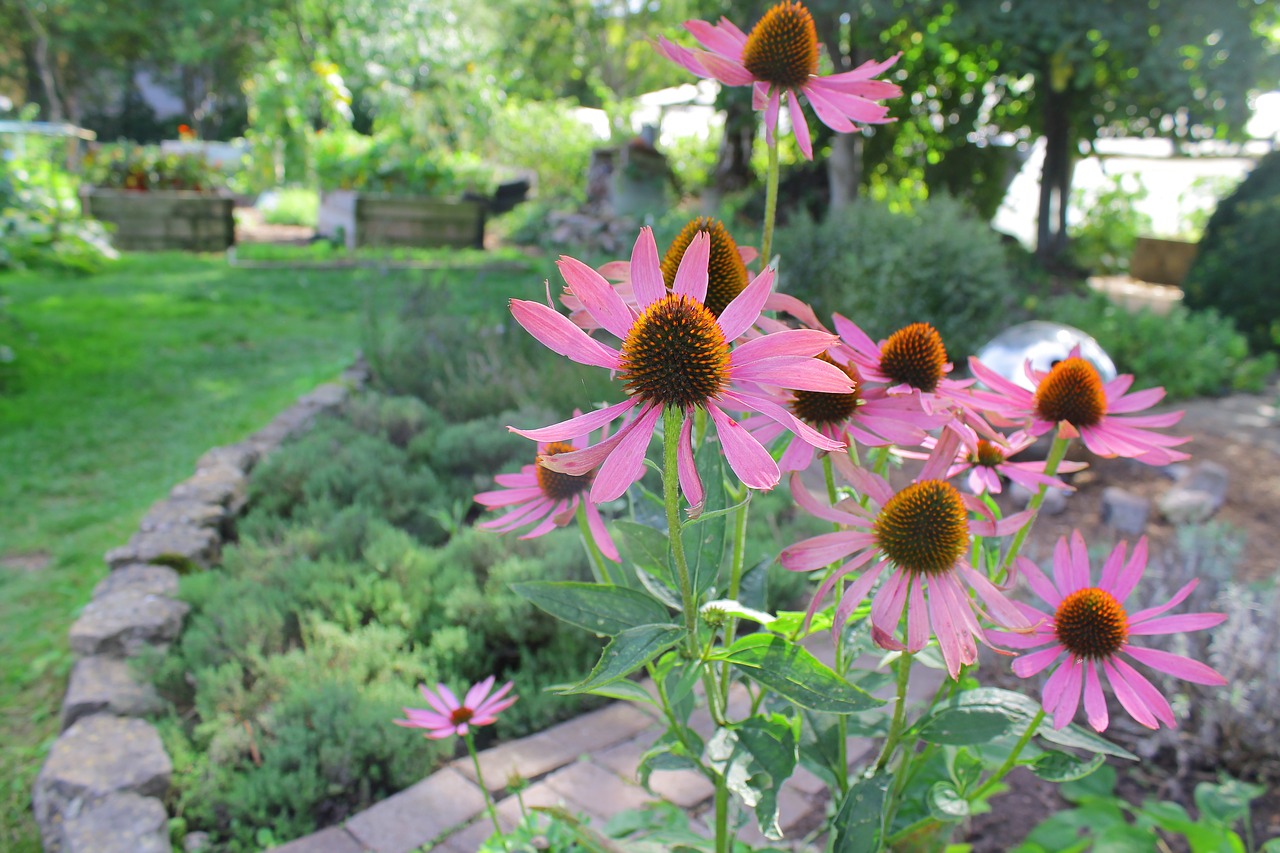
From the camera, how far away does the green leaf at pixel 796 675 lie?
0.90 m

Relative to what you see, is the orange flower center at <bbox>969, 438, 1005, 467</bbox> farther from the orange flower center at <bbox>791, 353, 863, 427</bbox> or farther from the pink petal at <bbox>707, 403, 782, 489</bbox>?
the pink petal at <bbox>707, 403, 782, 489</bbox>

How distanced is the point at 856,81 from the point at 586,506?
629mm

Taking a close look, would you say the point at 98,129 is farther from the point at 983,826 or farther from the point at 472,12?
the point at 983,826

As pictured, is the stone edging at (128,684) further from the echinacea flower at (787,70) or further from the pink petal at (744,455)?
the echinacea flower at (787,70)

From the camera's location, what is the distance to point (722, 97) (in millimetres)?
7711

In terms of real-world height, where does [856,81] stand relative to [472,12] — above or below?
below

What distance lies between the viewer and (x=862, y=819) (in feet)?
3.38

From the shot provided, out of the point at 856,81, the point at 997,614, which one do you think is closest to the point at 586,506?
the point at 997,614

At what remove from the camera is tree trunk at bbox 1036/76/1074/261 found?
8984 mm

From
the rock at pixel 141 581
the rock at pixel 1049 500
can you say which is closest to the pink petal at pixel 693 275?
the rock at pixel 141 581

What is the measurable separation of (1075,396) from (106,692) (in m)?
2.24

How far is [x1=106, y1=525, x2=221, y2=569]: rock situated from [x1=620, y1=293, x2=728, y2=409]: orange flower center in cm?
255

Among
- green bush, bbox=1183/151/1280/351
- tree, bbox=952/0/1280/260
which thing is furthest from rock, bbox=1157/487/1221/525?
green bush, bbox=1183/151/1280/351

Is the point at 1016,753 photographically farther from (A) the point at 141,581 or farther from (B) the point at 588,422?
(A) the point at 141,581
